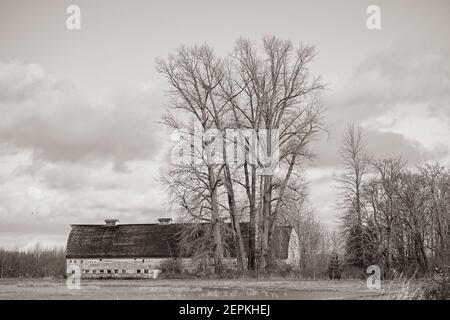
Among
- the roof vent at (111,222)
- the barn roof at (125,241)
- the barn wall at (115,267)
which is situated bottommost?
the barn wall at (115,267)

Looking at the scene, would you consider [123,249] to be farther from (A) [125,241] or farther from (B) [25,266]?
(B) [25,266]

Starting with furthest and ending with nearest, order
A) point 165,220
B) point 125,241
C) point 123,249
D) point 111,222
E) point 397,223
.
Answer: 1. point 111,222
2. point 165,220
3. point 125,241
4. point 123,249
5. point 397,223

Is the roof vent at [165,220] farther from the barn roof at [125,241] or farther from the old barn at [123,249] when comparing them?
the barn roof at [125,241]

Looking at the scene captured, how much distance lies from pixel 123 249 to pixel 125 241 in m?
1.08

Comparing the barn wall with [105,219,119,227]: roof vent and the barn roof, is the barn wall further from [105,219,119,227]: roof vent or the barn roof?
[105,219,119,227]: roof vent

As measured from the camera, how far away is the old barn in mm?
54647

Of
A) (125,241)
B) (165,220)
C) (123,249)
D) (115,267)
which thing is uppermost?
(165,220)

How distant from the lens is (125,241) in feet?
188

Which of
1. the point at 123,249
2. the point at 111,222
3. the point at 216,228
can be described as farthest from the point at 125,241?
the point at 216,228

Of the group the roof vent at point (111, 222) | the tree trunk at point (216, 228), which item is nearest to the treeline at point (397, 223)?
the tree trunk at point (216, 228)

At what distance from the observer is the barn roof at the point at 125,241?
181ft

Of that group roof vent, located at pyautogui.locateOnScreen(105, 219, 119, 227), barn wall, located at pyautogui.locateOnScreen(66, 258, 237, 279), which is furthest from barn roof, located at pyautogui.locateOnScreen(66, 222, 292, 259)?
roof vent, located at pyautogui.locateOnScreen(105, 219, 119, 227)
